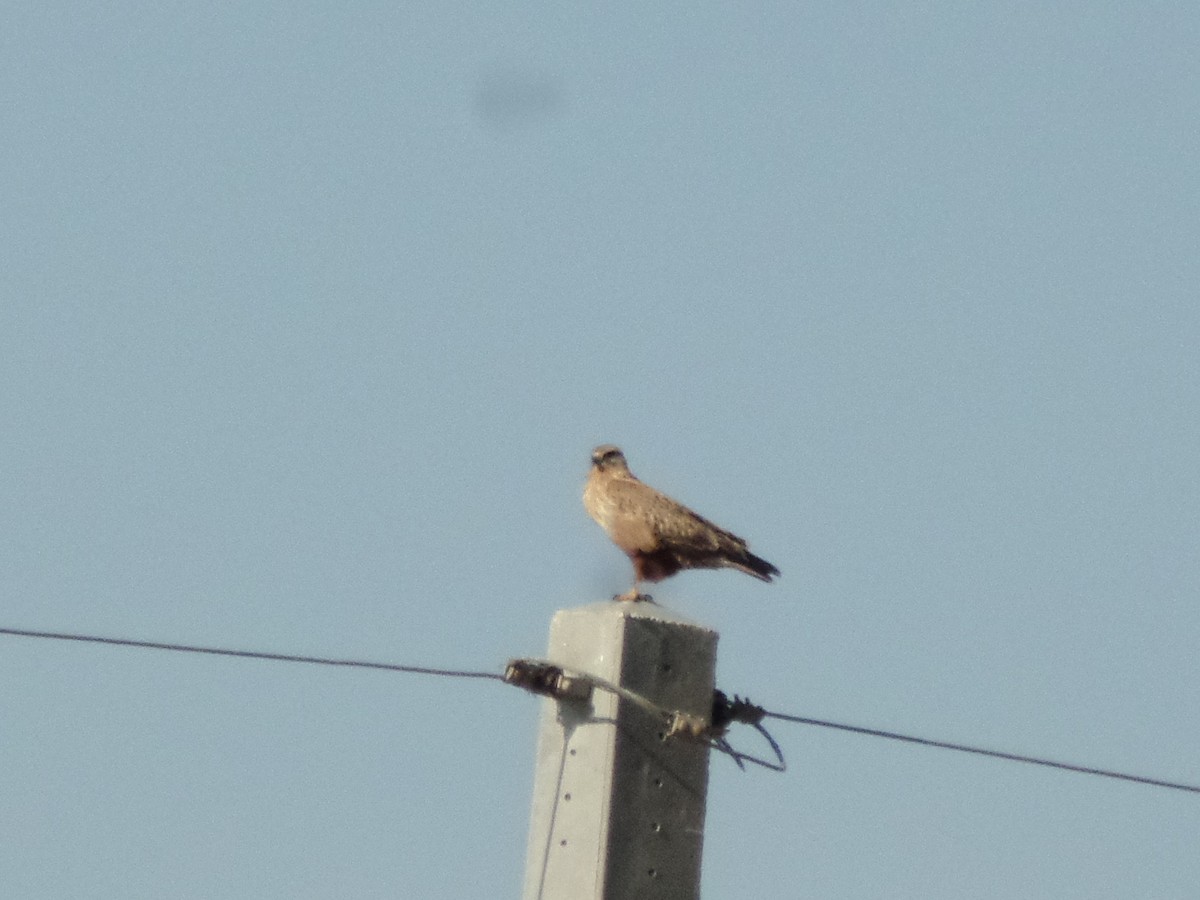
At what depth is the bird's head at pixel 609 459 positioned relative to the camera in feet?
44.0

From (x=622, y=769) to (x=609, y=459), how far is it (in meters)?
7.44

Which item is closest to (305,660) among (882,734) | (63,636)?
(63,636)

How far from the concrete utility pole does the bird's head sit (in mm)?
6896

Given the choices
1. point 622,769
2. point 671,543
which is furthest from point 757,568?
point 622,769

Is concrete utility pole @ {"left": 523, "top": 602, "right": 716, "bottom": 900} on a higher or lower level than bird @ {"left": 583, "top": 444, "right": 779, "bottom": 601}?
lower

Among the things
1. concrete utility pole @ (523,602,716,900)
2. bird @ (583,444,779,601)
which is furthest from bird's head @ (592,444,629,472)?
concrete utility pole @ (523,602,716,900)

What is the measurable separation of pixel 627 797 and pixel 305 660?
113cm

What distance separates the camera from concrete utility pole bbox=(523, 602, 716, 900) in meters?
6.02

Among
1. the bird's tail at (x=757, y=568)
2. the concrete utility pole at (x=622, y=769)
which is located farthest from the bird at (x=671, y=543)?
the concrete utility pole at (x=622, y=769)

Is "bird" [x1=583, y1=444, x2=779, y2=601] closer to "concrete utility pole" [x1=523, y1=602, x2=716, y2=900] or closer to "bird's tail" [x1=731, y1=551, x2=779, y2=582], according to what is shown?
"bird's tail" [x1=731, y1=551, x2=779, y2=582]

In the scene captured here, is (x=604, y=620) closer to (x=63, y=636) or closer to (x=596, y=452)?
(x=63, y=636)

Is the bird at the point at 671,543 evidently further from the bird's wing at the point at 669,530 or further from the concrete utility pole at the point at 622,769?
the concrete utility pole at the point at 622,769

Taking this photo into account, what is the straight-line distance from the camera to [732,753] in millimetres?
6559

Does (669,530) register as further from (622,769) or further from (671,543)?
(622,769)
